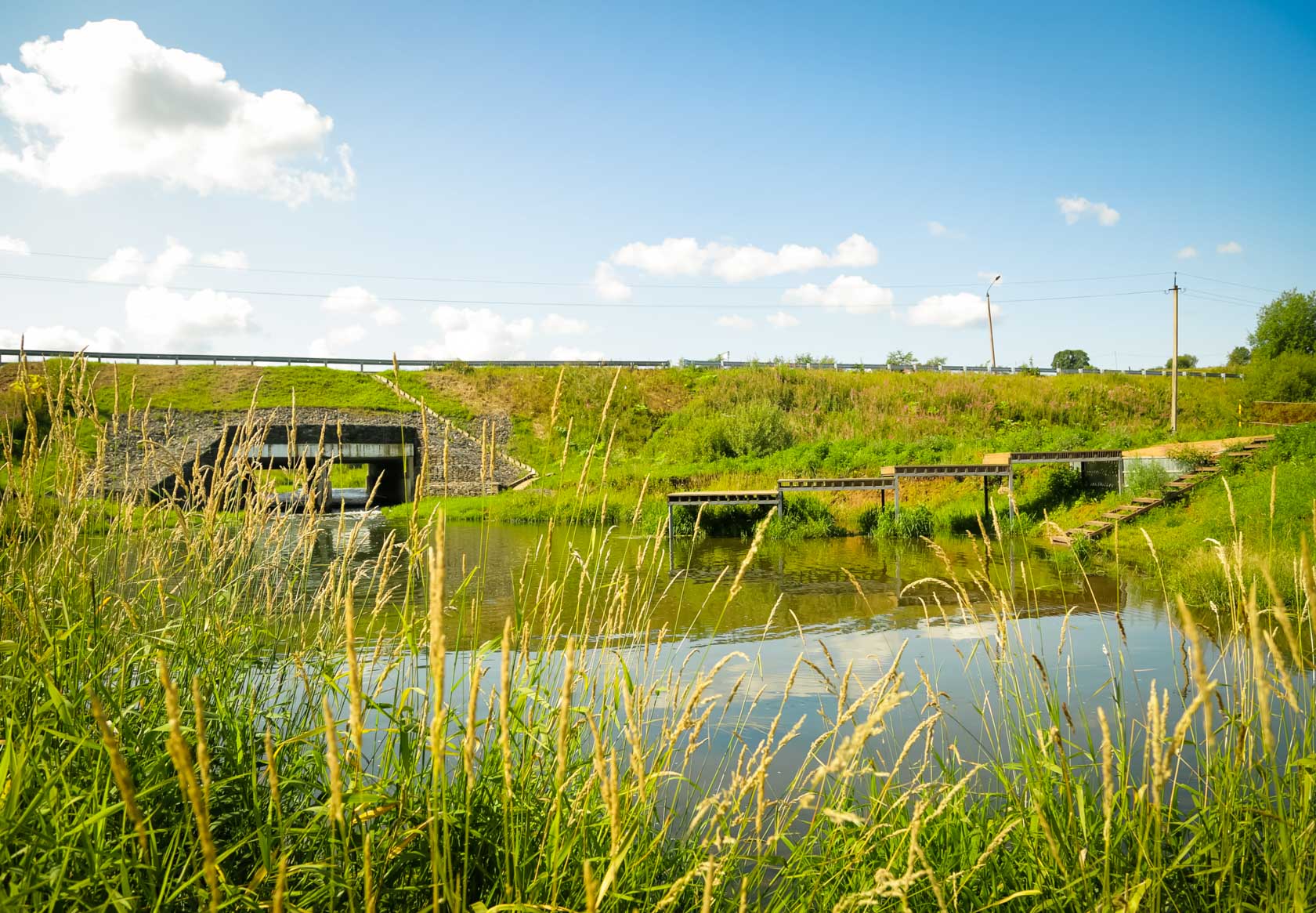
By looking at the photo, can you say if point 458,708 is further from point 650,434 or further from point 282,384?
point 282,384

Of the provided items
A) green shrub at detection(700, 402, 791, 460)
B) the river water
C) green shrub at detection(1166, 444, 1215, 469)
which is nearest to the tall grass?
the river water

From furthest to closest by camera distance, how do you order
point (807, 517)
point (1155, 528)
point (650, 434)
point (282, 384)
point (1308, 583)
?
point (282, 384) → point (650, 434) → point (807, 517) → point (1155, 528) → point (1308, 583)

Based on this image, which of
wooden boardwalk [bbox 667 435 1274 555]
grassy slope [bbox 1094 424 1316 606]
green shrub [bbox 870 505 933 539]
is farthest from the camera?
green shrub [bbox 870 505 933 539]

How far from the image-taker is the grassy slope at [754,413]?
71.7 feet

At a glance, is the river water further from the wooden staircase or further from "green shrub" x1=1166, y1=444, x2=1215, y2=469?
"green shrub" x1=1166, y1=444, x2=1215, y2=469

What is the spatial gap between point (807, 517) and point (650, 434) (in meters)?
16.3

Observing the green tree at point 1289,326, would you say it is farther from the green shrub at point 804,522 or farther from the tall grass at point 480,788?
the tall grass at point 480,788

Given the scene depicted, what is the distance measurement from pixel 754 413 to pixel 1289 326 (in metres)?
43.9

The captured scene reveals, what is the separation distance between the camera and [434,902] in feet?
3.96

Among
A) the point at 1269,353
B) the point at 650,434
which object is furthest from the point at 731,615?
the point at 1269,353

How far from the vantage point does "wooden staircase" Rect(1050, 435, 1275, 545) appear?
1347cm

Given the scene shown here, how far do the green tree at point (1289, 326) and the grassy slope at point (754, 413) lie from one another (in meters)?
13.4

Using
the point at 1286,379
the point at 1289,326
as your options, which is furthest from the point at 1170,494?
the point at 1289,326

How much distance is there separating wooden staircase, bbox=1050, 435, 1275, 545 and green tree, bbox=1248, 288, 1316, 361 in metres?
42.3
